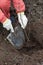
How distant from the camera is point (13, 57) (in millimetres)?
3293

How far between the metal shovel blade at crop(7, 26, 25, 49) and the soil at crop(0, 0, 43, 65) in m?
0.05

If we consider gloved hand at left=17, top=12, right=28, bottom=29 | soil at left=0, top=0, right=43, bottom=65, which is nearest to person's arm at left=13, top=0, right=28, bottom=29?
gloved hand at left=17, top=12, right=28, bottom=29

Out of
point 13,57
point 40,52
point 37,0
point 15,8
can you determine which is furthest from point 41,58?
point 37,0

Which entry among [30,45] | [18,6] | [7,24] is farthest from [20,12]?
[30,45]

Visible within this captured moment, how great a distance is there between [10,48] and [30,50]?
268 millimetres

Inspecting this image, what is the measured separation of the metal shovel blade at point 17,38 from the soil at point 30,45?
5cm

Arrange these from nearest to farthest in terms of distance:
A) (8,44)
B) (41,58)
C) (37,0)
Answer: (41,58)
(8,44)
(37,0)

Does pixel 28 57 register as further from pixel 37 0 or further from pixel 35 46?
pixel 37 0

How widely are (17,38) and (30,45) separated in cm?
19

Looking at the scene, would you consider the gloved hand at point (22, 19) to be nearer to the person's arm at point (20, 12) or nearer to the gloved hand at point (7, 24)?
the person's arm at point (20, 12)

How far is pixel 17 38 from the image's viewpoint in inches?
140

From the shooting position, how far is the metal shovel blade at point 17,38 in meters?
3.54

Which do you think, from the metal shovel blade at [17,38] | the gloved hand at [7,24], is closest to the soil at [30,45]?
the metal shovel blade at [17,38]

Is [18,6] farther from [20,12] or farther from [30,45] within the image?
[30,45]
